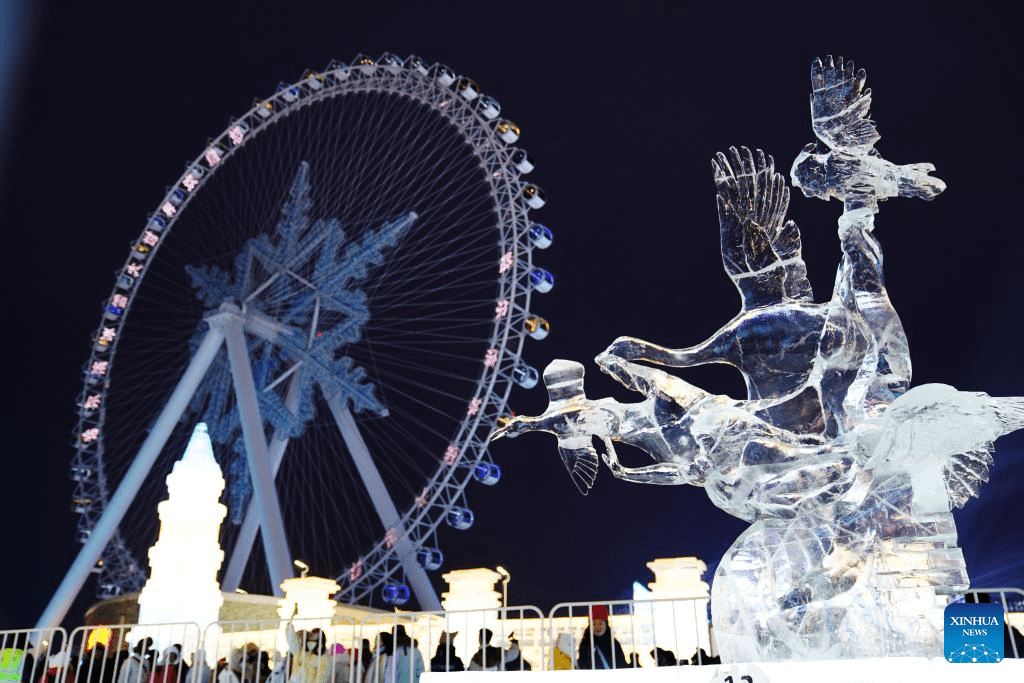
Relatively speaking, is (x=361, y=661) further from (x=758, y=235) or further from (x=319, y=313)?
(x=319, y=313)

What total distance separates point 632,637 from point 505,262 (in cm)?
1094

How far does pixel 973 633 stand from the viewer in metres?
5.88

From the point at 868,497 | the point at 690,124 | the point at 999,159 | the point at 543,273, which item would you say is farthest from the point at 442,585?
the point at 868,497

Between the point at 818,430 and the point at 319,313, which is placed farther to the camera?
the point at 319,313

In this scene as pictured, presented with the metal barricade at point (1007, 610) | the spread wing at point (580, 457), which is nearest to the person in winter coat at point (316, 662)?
the spread wing at point (580, 457)

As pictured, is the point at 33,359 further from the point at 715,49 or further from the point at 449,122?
the point at 715,49

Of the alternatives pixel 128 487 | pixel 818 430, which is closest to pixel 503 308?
pixel 128 487

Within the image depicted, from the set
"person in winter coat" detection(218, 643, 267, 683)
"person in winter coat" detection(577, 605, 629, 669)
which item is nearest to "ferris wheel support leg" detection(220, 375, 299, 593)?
"person in winter coat" detection(218, 643, 267, 683)

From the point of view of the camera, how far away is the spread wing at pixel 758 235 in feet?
25.5

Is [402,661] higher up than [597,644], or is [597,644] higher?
[597,644]

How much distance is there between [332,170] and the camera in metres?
21.2

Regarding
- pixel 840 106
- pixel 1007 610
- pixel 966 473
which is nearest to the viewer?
pixel 966 473

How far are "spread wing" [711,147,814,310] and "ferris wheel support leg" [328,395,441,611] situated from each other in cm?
1324

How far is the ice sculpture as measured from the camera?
6652 millimetres
